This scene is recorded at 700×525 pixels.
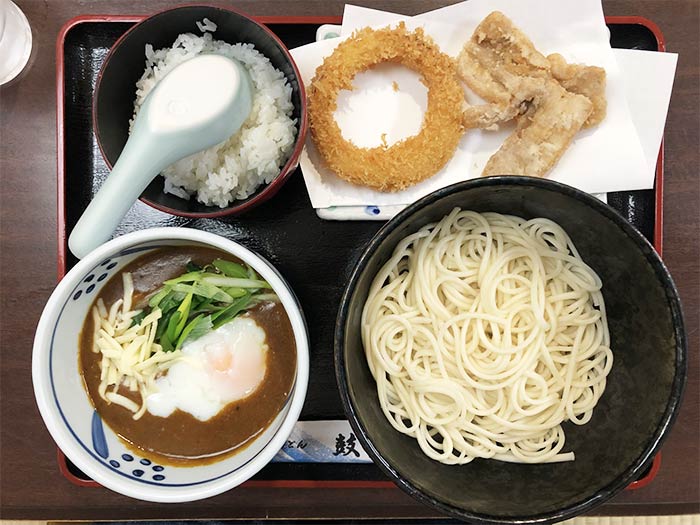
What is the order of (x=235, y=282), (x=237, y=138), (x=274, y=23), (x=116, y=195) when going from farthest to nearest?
(x=274, y=23) → (x=237, y=138) → (x=235, y=282) → (x=116, y=195)

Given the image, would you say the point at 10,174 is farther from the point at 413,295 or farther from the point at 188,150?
the point at 413,295

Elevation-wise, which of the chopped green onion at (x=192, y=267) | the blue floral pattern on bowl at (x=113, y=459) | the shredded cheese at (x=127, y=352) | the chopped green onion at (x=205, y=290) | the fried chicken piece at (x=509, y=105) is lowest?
the blue floral pattern on bowl at (x=113, y=459)

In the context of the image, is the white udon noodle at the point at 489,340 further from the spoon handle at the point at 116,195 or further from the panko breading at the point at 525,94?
the spoon handle at the point at 116,195

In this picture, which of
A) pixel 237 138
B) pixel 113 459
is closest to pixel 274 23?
pixel 237 138

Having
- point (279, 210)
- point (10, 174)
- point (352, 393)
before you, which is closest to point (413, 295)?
point (352, 393)

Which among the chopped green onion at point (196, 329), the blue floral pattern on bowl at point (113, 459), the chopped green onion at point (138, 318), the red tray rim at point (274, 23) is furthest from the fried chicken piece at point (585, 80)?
the blue floral pattern on bowl at point (113, 459)

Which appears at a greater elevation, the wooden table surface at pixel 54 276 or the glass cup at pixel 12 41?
the glass cup at pixel 12 41

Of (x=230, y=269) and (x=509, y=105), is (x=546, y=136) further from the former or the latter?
(x=230, y=269)
